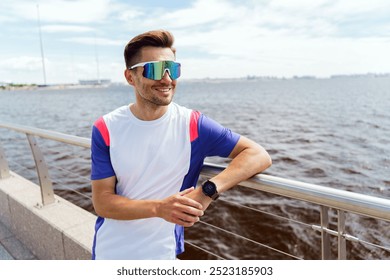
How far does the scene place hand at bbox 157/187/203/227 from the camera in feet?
5.62

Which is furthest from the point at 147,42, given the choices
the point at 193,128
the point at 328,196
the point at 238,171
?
the point at 328,196

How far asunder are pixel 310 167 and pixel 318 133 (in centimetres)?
1013

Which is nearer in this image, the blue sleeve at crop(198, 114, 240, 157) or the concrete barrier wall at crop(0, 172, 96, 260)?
the blue sleeve at crop(198, 114, 240, 157)

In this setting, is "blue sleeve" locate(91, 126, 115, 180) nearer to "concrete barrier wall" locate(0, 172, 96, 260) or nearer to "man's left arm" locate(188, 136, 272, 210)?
"man's left arm" locate(188, 136, 272, 210)

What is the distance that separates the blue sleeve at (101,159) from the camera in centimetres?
194

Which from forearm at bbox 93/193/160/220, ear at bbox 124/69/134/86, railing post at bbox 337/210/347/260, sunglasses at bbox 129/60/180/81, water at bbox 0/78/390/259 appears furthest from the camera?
water at bbox 0/78/390/259

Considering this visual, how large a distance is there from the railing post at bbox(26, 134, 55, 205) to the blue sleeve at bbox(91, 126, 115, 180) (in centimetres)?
194

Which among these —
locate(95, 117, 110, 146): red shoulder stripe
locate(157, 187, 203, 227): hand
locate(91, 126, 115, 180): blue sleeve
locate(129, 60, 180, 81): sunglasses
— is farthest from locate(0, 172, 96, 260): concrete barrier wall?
locate(129, 60, 180, 81): sunglasses

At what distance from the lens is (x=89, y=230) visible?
3160 mm

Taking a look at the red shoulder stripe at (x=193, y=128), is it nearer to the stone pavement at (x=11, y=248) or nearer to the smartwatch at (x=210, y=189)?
the smartwatch at (x=210, y=189)

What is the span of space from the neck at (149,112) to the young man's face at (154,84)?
1.2 inches

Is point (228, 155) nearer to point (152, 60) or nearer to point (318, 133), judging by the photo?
point (152, 60)

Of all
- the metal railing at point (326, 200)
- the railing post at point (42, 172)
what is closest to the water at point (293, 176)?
the railing post at point (42, 172)
